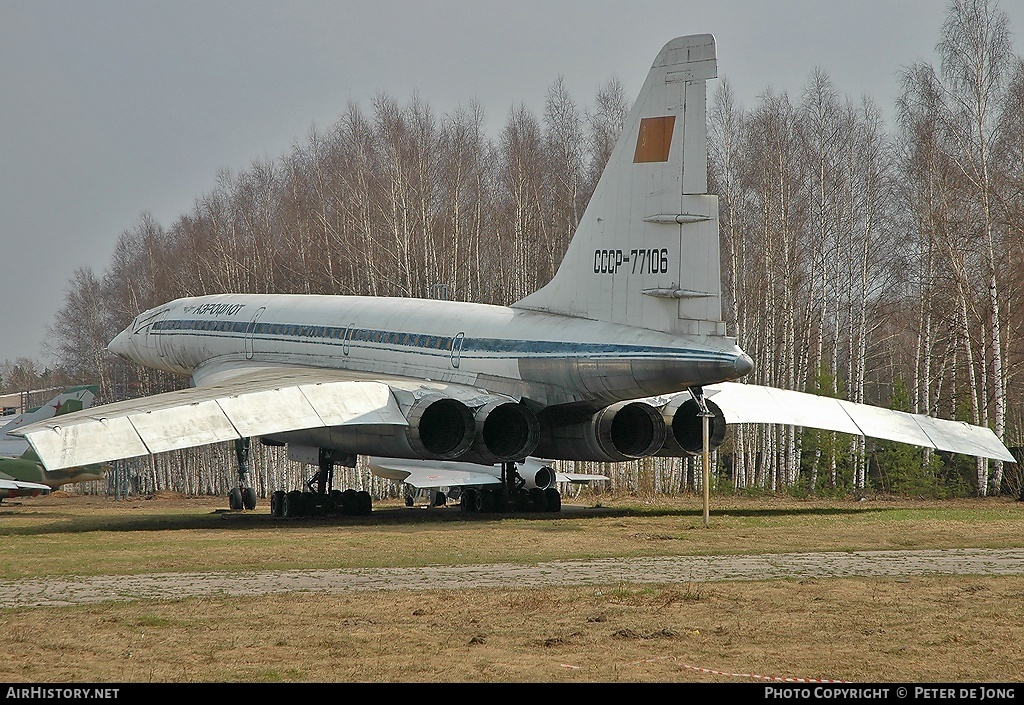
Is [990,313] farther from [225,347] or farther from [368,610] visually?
[368,610]

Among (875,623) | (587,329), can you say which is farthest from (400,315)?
(875,623)

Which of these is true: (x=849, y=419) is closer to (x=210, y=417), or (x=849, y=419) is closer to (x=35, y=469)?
(x=210, y=417)

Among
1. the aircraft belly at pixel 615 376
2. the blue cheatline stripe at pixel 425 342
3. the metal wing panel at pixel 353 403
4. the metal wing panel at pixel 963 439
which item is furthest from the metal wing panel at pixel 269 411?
the metal wing panel at pixel 963 439

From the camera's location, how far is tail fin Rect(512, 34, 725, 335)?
14203 millimetres

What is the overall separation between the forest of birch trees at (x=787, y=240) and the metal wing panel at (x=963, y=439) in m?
3.24

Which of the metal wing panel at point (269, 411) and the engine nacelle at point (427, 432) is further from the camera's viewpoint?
the engine nacelle at point (427, 432)

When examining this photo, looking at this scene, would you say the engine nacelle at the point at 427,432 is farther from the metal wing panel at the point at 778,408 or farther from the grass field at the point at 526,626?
the metal wing panel at the point at 778,408

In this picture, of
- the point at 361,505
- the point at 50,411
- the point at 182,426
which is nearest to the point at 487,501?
the point at 361,505

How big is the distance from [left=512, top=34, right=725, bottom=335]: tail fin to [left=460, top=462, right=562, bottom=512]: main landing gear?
14.7ft

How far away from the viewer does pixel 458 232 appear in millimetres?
32750

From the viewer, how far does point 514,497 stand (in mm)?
19281

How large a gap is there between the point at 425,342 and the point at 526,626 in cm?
1111

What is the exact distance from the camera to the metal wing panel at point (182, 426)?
14266 mm

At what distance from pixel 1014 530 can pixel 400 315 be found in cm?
974
